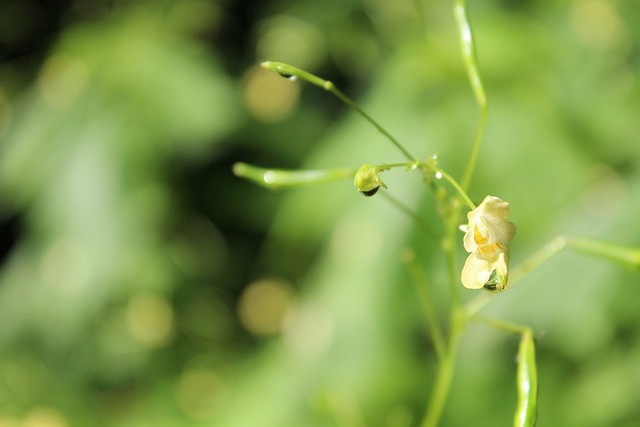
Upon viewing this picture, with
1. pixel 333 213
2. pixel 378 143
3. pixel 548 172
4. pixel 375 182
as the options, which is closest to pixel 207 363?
pixel 333 213

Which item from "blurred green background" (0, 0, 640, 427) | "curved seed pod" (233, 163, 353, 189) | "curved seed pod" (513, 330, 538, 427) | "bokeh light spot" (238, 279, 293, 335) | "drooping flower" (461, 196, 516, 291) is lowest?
"bokeh light spot" (238, 279, 293, 335)

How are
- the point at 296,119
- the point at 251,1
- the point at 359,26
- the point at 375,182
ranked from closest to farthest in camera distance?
the point at 375,182
the point at 359,26
the point at 296,119
the point at 251,1

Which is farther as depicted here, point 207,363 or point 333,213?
point 207,363

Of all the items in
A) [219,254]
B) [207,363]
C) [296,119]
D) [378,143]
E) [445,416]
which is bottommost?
[207,363]

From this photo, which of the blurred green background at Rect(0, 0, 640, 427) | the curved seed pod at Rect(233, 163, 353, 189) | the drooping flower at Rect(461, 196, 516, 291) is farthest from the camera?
the blurred green background at Rect(0, 0, 640, 427)

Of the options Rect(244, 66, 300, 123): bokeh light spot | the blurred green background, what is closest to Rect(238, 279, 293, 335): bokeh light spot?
the blurred green background

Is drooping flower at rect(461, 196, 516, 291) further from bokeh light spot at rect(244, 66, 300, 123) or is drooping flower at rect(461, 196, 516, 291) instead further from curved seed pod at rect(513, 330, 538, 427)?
bokeh light spot at rect(244, 66, 300, 123)

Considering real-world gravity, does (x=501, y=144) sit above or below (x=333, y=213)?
above

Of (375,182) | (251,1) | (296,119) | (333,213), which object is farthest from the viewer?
(251,1)

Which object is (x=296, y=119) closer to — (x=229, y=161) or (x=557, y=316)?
(x=229, y=161)
